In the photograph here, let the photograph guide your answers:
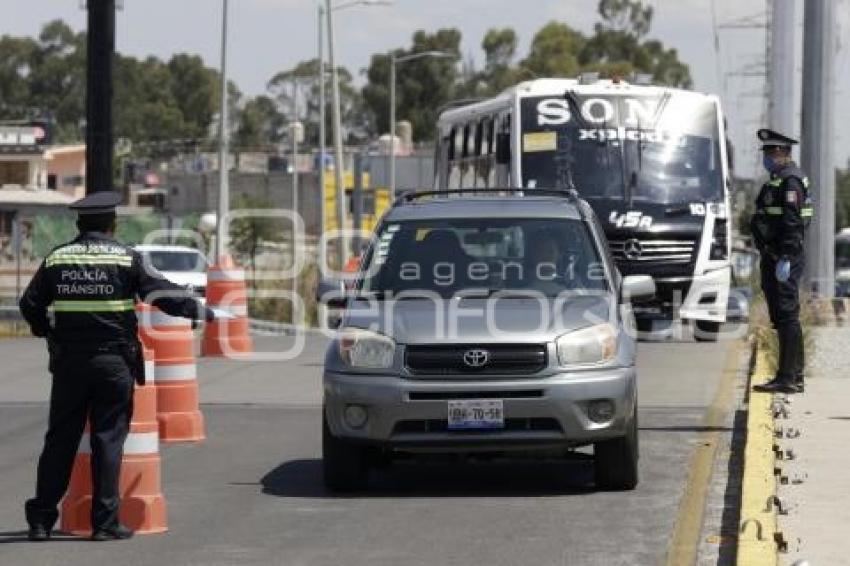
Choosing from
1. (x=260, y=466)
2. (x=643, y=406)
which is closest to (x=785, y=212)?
(x=643, y=406)

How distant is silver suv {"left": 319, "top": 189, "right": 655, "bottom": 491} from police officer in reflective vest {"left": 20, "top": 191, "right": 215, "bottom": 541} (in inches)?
67.1

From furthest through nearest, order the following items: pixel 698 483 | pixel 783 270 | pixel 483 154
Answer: pixel 483 154 < pixel 783 270 < pixel 698 483

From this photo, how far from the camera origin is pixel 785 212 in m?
15.7

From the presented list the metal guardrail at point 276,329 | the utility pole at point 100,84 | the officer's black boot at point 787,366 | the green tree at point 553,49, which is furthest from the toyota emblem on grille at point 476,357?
the green tree at point 553,49

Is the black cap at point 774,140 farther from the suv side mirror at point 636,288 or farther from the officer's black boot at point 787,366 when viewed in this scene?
the suv side mirror at point 636,288

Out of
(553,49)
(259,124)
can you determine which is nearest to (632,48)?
(553,49)

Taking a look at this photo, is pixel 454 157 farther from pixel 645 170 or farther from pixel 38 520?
pixel 38 520

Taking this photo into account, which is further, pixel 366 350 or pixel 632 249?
pixel 632 249

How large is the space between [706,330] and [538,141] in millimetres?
3758

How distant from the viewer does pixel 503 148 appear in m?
27.2

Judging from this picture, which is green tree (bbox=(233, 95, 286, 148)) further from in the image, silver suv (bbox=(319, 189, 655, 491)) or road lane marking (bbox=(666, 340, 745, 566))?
silver suv (bbox=(319, 189, 655, 491))

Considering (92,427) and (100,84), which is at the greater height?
(100,84)

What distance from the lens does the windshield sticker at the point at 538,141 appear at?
26734mm

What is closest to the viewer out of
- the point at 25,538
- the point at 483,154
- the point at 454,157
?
the point at 25,538
